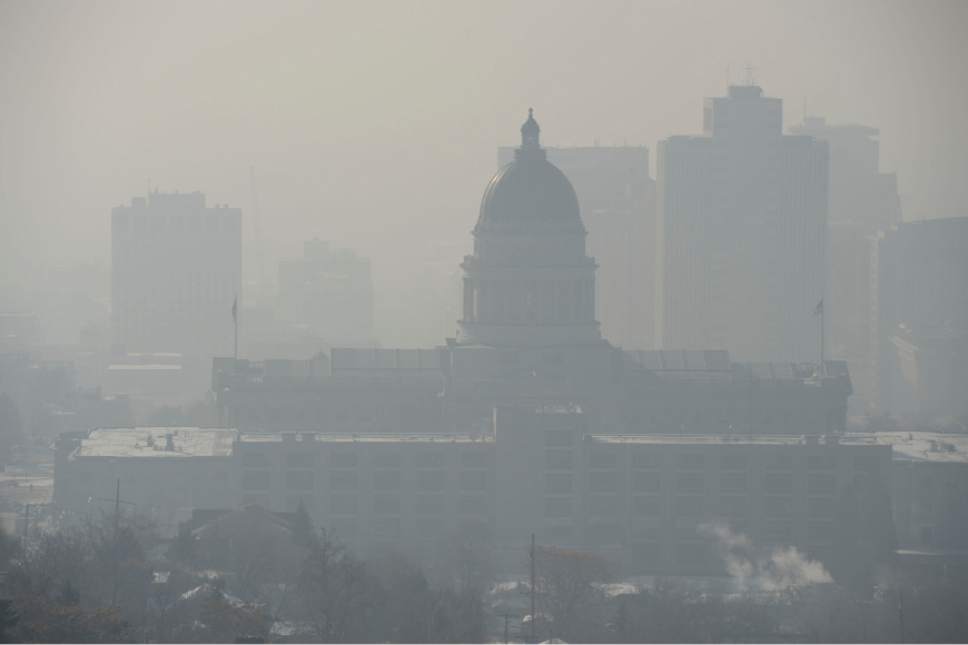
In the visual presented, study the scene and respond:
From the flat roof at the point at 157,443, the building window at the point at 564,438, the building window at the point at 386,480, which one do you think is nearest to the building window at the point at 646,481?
the building window at the point at 564,438

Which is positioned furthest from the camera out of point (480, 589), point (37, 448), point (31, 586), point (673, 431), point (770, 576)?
point (37, 448)

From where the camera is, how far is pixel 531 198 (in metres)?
172

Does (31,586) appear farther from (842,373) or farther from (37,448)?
(37,448)

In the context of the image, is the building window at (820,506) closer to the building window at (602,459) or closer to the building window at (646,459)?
the building window at (646,459)

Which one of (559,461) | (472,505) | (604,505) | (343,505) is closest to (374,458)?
(343,505)

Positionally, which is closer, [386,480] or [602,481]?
[386,480]

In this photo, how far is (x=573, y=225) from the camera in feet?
567

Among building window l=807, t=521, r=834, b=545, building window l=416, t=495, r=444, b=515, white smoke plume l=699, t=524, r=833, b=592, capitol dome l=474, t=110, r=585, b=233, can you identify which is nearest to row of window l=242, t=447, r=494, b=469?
building window l=416, t=495, r=444, b=515

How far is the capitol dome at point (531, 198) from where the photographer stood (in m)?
172

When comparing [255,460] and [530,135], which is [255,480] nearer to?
[255,460]

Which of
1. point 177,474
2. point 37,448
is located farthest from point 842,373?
point 37,448

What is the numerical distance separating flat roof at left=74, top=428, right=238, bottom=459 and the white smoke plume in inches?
A: 840

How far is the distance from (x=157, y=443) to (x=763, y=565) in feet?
96.3

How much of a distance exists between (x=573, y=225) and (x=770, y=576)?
29.1 m
